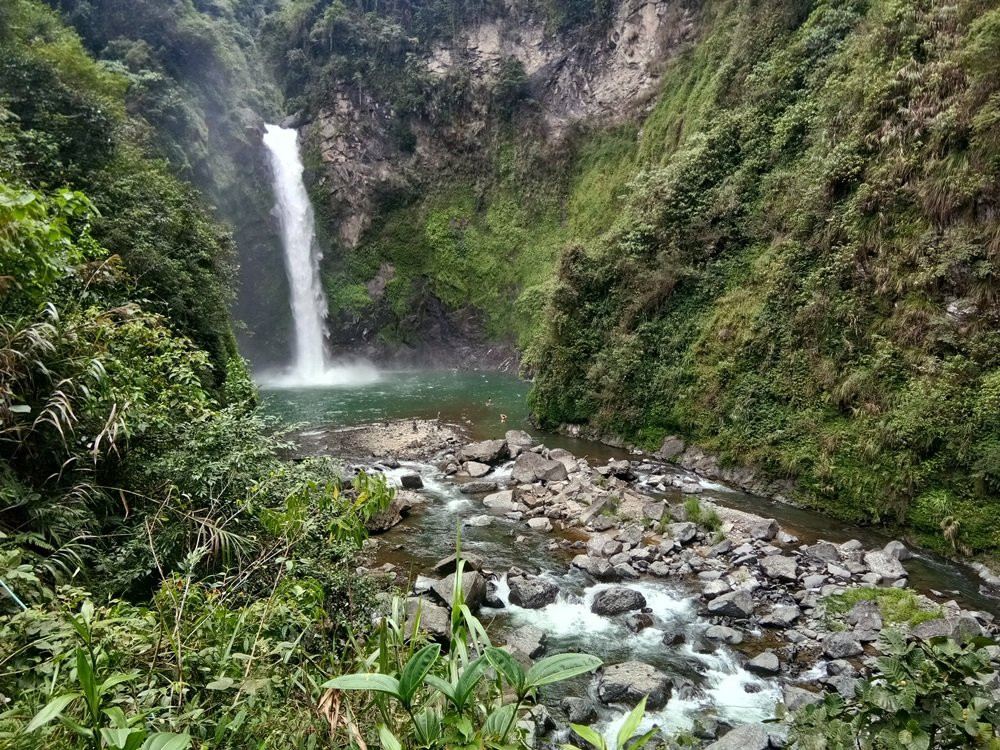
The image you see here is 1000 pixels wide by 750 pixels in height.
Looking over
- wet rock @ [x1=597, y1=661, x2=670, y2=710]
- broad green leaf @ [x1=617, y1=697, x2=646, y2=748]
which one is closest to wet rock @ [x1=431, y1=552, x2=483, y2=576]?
wet rock @ [x1=597, y1=661, x2=670, y2=710]

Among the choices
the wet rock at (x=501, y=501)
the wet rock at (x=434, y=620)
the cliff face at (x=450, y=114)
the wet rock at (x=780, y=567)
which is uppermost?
the cliff face at (x=450, y=114)

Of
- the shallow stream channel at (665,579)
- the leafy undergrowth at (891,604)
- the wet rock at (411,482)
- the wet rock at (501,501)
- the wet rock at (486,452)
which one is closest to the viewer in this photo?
the shallow stream channel at (665,579)

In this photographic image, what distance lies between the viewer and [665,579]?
318 inches

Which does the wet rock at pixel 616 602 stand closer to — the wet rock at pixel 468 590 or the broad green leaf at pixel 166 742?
the wet rock at pixel 468 590

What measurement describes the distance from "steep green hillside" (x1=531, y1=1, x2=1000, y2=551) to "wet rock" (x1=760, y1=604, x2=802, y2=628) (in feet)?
11.4

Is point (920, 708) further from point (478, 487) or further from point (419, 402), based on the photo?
point (419, 402)

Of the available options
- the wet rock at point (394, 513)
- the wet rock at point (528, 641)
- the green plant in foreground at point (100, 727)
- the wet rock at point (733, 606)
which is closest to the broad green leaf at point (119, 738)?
the green plant in foreground at point (100, 727)

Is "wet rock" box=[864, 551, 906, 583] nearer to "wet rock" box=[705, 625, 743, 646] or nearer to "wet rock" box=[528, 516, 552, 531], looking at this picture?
"wet rock" box=[705, 625, 743, 646]

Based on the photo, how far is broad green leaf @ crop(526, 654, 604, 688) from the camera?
1.72 m

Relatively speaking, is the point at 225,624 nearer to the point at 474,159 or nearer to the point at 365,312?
the point at 365,312

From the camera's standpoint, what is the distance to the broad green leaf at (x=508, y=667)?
1.74m

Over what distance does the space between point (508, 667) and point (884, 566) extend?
8510 mm

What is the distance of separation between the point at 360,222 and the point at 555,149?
13.3 metres

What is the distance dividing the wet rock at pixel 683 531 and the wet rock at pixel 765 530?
37.7 inches
